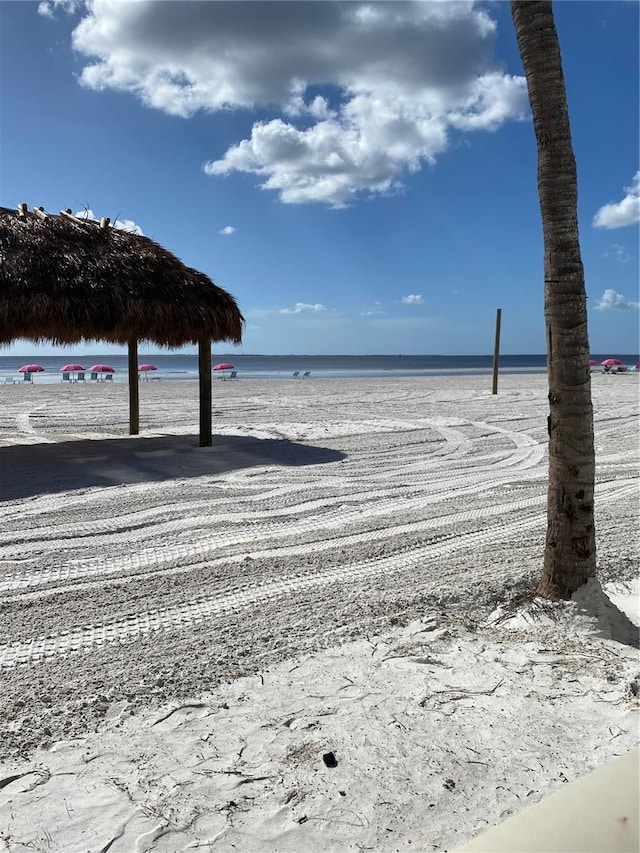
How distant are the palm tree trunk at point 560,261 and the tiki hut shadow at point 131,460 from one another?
454cm

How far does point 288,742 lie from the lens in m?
2.25

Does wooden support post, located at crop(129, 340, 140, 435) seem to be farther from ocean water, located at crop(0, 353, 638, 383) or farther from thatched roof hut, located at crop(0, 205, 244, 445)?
ocean water, located at crop(0, 353, 638, 383)

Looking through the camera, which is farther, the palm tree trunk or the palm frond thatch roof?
the palm frond thatch roof

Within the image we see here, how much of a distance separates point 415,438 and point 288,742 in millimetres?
7410

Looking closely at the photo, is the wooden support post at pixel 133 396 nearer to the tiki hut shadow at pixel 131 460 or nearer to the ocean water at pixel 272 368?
the tiki hut shadow at pixel 131 460

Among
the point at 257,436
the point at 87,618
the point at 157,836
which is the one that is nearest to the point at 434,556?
the point at 87,618

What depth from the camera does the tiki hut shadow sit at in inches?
259

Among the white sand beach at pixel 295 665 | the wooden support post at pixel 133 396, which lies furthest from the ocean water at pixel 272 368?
the white sand beach at pixel 295 665

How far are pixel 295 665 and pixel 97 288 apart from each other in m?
6.49

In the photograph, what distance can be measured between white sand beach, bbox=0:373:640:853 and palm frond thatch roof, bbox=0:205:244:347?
2.50 metres

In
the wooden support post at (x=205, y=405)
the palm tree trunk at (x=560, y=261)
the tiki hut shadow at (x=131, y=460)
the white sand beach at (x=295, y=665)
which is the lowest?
the white sand beach at (x=295, y=665)

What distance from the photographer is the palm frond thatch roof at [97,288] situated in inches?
305

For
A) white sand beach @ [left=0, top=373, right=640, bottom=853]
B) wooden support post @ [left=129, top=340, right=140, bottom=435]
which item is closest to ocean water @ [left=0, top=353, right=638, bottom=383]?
wooden support post @ [left=129, top=340, right=140, bottom=435]

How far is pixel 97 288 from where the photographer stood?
26.3 ft
